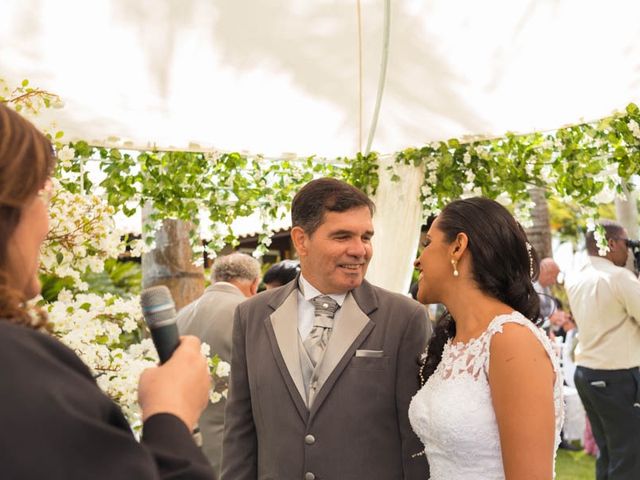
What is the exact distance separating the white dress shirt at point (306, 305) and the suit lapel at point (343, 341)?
72mm

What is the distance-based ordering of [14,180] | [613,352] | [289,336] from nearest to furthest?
[14,180] → [289,336] → [613,352]

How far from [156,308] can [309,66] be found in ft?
11.0

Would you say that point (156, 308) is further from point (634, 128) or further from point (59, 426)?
point (634, 128)

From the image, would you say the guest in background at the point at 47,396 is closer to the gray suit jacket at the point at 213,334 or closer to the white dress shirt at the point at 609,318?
the gray suit jacket at the point at 213,334

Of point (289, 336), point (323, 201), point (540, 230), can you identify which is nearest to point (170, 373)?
point (289, 336)

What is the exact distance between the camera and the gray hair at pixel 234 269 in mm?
5695

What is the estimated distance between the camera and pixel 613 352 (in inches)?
242

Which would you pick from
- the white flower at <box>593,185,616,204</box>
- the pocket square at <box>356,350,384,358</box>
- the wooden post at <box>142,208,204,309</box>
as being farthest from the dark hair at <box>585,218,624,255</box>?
the pocket square at <box>356,350,384,358</box>

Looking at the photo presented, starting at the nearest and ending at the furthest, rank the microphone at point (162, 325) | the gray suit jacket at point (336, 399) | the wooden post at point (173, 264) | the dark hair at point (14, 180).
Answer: the dark hair at point (14, 180) < the microphone at point (162, 325) < the gray suit jacket at point (336, 399) < the wooden post at point (173, 264)

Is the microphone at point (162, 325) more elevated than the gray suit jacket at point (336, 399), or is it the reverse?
the microphone at point (162, 325)

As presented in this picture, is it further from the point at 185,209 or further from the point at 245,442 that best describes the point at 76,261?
the point at 185,209

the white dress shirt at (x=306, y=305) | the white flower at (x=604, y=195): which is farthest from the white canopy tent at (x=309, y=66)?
the white dress shirt at (x=306, y=305)

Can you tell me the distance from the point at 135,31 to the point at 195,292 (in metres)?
2.75

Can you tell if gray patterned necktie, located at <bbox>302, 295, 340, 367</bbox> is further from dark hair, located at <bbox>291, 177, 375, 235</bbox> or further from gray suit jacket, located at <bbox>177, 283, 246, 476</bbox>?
gray suit jacket, located at <bbox>177, 283, 246, 476</bbox>
